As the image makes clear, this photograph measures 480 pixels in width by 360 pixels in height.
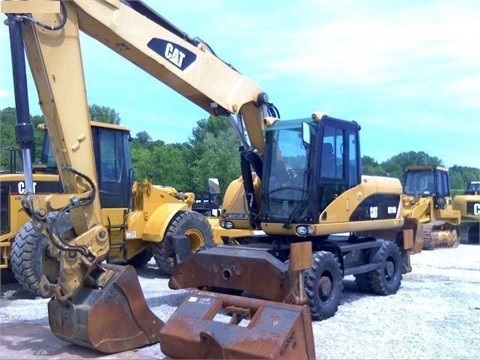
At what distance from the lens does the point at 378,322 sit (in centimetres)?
730

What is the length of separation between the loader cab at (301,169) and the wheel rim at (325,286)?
2.39 ft

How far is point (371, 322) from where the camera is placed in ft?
24.0

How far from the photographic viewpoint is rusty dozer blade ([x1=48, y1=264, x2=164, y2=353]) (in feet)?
18.8

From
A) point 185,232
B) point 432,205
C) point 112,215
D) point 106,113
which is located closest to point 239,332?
point 112,215

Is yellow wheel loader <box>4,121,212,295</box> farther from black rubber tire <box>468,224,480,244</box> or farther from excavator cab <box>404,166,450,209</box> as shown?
black rubber tire <box>468,224,480,244</box>

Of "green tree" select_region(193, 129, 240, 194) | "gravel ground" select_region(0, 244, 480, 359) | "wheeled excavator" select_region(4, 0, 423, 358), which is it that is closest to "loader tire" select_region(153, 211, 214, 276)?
"gravel ground" select_region(0, 244, 480, 359)

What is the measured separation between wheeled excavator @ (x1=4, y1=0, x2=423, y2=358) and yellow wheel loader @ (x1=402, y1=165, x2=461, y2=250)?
7438mm

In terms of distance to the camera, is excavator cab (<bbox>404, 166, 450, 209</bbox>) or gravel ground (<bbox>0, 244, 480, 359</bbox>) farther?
excavator cab (<bbox>404, 166, 450, 209</bbox>)

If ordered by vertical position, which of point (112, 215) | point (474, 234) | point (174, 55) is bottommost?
point (474, 234)

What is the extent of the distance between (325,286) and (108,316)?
2.96 m

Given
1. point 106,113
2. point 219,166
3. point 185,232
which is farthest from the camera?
point 106,113

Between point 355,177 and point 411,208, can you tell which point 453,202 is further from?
point 355,177

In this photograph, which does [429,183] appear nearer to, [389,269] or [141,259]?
[389,269]

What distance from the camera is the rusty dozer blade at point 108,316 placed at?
18.8ft
